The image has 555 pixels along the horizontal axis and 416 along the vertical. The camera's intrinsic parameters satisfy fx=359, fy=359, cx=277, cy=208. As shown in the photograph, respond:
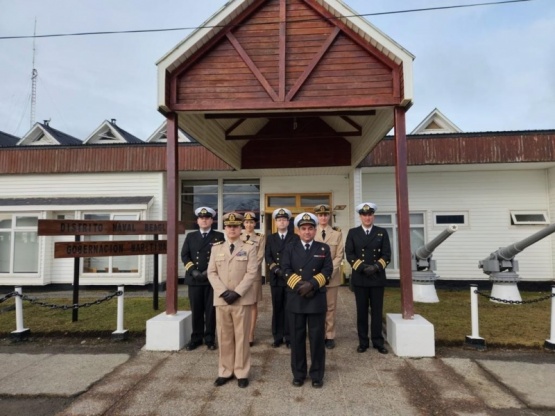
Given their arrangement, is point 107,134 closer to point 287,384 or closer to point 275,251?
point 275,251

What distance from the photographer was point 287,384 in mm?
3869

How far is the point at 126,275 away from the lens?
35.8ft

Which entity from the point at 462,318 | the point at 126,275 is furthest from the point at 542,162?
the point at 126,275

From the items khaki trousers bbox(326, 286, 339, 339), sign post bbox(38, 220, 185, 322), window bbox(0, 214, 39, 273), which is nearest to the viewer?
khaki trousers bbox(326, 286, 339, 339)

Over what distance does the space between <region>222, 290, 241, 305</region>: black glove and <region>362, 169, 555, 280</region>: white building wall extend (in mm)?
8161

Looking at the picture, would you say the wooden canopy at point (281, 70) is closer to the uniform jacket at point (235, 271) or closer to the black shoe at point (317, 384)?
the uniform jacket at point (235, 271)

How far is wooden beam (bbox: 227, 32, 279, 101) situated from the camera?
532 cm

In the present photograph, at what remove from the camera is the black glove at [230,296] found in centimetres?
374

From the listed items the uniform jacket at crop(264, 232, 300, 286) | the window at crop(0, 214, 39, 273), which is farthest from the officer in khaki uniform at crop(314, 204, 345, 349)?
the window at crop(0, 214, 39, 273)

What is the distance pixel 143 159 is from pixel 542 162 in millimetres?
11318

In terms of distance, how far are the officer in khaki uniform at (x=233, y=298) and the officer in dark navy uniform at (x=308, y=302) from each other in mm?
454

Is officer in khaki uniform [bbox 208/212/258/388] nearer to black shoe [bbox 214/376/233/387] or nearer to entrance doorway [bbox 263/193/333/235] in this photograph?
black shoe [bbox 214/376/233/387]

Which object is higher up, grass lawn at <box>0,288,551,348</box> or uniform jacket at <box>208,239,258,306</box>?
uniform jacket at <box>208,239,258,306</box>

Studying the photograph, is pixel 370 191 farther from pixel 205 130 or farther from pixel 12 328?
pixel 12 328
